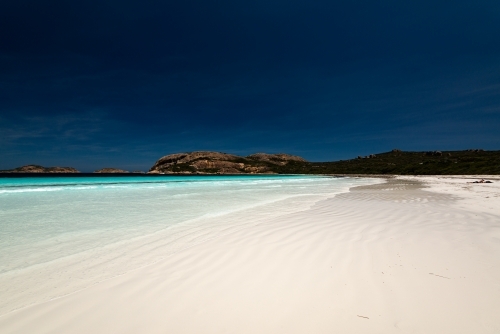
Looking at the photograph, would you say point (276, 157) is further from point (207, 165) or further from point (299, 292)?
point (299, 292)

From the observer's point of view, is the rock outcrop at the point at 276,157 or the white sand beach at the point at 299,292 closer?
the white sand beach at the point at 299,292

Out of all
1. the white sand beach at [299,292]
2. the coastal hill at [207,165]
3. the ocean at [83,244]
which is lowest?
the white sand beach at [299,292]

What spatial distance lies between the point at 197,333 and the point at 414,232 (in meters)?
5.16

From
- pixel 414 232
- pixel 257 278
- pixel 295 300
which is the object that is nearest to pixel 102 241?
pixel 257 278

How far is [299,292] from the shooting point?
2.78 meters

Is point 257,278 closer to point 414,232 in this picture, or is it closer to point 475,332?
point 475,332

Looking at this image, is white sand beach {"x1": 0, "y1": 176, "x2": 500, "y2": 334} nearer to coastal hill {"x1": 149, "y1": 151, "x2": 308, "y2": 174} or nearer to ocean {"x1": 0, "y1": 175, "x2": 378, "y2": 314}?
ocean {"x1": 0, "y1": 175, "x2": 378, "y2": 314}

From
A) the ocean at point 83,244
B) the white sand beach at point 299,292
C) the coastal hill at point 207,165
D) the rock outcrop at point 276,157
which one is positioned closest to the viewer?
the white sand beach at point 299,292

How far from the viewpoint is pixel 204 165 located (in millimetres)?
126938

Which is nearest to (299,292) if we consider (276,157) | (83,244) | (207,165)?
(83,244)

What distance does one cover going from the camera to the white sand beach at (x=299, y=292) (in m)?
2.23

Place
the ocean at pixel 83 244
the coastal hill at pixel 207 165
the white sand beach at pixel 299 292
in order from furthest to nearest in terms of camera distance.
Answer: the coastal hill at pixel 207 165, the ocean at pixel 83 244, the white sand beach at pixel 299 292

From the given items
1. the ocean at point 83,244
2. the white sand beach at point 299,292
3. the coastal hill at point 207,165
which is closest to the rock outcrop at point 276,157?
the coastal hill at point 207,165

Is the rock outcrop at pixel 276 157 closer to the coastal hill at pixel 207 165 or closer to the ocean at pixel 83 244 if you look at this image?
the coastal hill at pixel 207 165
